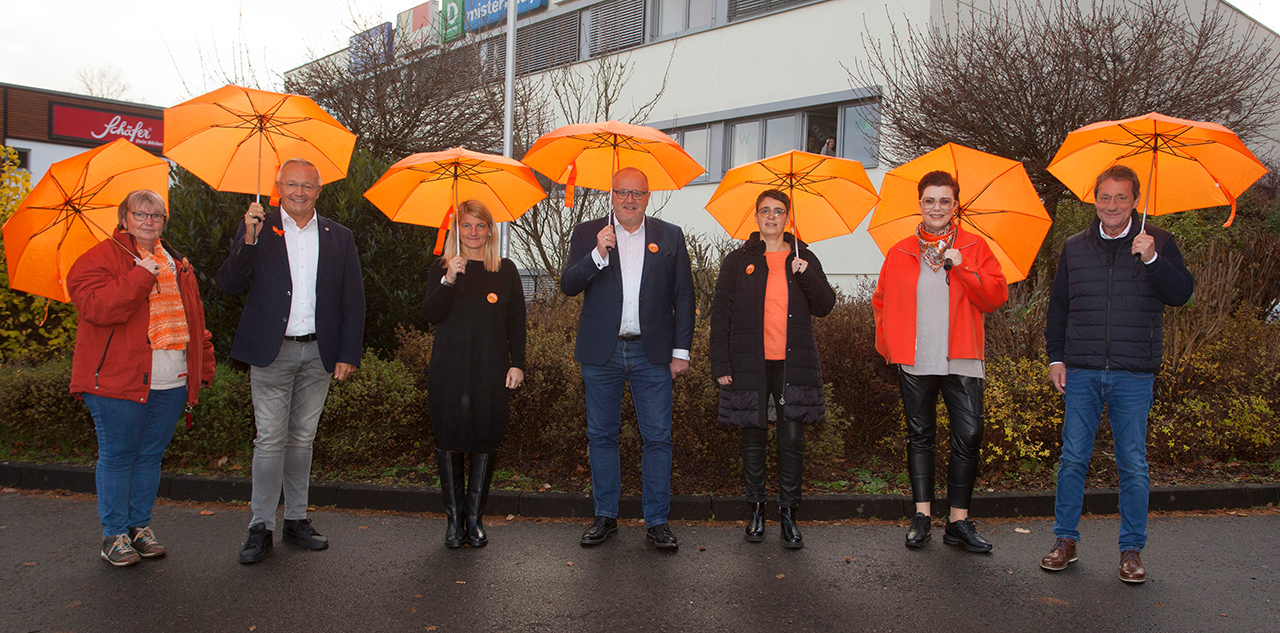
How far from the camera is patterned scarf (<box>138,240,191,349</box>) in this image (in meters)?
4.41

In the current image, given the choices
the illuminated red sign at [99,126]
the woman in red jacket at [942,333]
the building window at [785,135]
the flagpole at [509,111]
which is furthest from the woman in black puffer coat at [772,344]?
the illuminated red sign at [99,126]

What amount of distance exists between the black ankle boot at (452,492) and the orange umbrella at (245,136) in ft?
5.82

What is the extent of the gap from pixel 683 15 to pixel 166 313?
1732cm

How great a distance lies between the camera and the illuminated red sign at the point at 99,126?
31.3 meters

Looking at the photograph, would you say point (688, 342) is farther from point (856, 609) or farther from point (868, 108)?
point (868, 108)

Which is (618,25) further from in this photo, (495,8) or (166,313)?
(166,313)

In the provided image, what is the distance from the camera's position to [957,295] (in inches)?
189

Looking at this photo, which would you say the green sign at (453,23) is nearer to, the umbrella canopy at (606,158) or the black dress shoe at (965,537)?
the umbrella canopy at (606,158)

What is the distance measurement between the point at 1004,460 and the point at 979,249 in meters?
2.27

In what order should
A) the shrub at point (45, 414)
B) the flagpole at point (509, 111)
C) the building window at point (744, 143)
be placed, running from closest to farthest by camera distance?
the shrub at point (45, 414)
the flagpole at point (509, 111)
the building window at point (744, 143)

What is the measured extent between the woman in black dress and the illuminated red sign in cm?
3171

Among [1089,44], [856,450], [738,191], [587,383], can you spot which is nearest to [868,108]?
[1089,44]

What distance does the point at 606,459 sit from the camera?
5.02m

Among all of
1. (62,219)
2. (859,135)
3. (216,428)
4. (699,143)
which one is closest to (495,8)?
(699,143)
